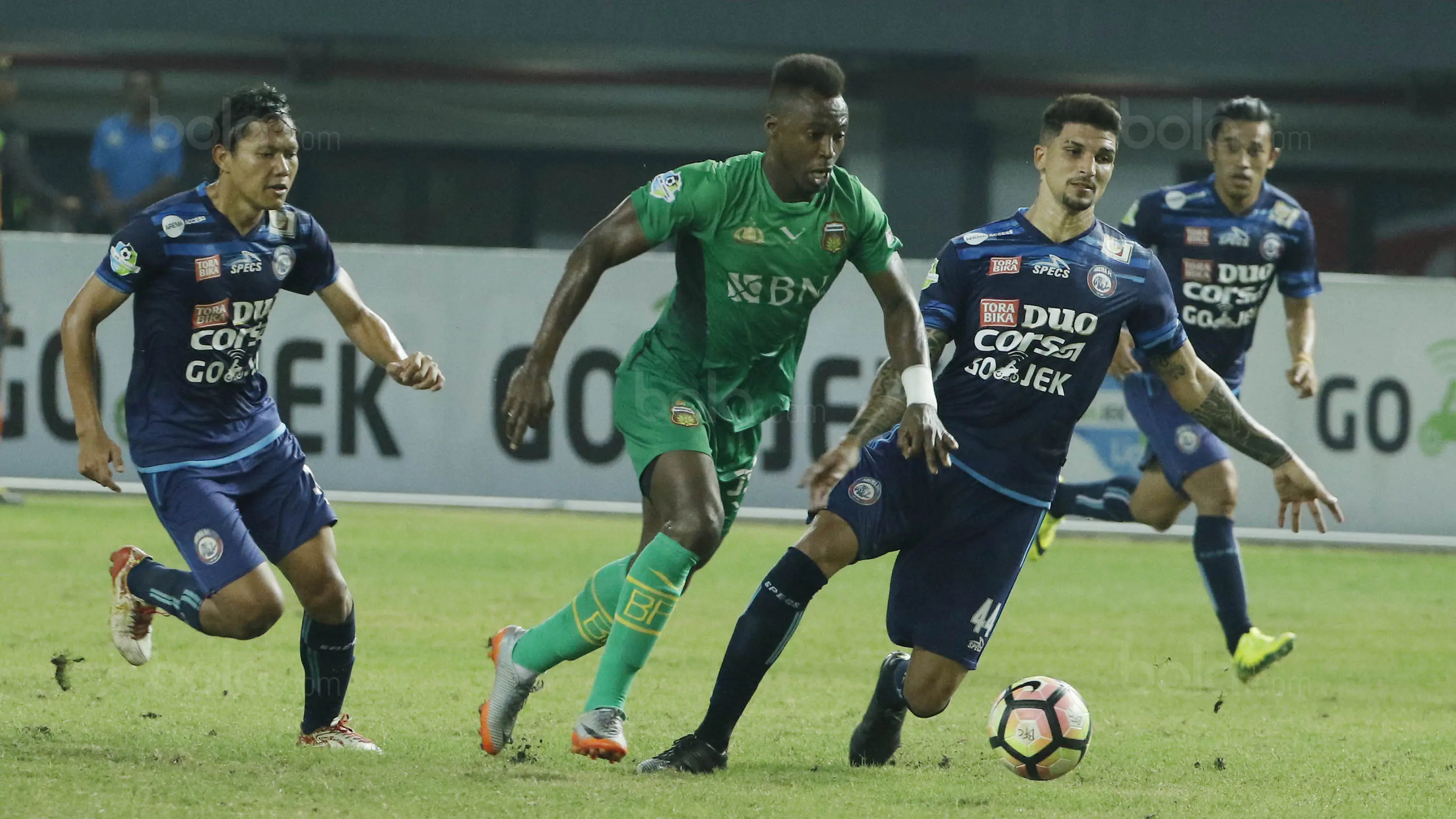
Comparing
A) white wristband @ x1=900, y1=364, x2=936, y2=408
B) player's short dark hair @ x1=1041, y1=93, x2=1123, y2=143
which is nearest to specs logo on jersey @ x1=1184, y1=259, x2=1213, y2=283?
player's short dark hair @ x1=1041, y1=93, x2=1123, y2=143

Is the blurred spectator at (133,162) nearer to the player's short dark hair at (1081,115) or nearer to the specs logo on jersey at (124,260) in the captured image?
the specs logo on jersey at (124,260)

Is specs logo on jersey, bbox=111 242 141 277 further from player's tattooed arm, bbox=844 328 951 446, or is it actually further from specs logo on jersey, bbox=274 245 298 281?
player's tattooed arm, bbox=844 328 951 446

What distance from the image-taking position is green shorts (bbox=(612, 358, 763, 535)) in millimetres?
5895

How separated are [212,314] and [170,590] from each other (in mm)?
892

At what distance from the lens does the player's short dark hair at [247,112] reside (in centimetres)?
600

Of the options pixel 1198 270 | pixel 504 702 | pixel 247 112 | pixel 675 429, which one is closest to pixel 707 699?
pixel 504 702

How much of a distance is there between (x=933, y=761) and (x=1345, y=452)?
7.42m

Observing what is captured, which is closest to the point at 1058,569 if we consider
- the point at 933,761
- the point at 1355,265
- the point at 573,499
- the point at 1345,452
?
the point at 1345,452

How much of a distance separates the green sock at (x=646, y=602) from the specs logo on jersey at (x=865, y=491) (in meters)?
0.52

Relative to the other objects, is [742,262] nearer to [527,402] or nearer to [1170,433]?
[527,402]

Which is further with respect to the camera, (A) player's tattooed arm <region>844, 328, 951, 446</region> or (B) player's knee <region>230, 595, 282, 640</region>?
(B) player's knee <region>230, 595, 282, 640</region>

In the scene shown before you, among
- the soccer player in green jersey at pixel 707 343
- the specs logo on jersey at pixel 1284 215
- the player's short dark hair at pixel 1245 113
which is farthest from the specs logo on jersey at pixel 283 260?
the specs logo on jersey at pixel 1284 215

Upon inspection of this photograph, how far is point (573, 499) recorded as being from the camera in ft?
42.7

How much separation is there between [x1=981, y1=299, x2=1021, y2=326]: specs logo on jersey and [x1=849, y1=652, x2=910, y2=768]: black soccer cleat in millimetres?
1116
